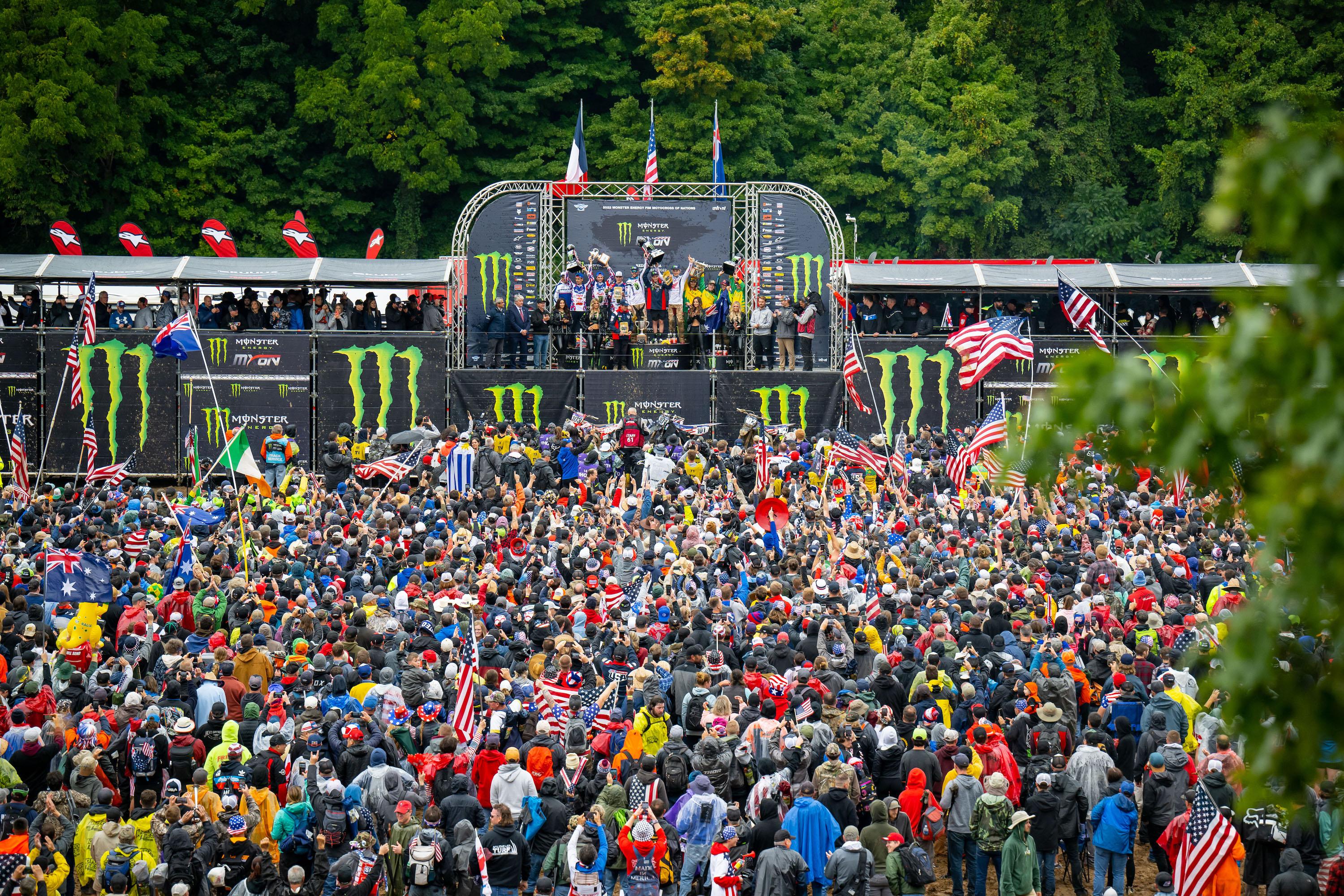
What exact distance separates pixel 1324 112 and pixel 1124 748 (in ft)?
39.1

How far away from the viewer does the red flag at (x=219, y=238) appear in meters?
30.5

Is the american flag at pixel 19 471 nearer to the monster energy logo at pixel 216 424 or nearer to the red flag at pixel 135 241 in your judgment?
the monster energy logo at pixel 216 424

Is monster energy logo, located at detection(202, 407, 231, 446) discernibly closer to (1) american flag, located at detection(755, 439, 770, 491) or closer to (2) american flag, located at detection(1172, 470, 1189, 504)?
(1) american flag, located at detection(755, 439, 770, 491)

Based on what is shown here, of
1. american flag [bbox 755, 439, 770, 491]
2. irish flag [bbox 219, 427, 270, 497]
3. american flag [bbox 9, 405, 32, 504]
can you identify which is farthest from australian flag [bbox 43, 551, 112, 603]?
american flag [bbox 755, 439, 770, 491]

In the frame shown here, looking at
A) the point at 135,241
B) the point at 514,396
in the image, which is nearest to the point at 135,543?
the point at 514,396

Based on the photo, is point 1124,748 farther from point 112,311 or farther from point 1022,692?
point 112,311

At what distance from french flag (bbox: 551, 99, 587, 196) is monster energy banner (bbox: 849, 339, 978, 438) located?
765 centimetres

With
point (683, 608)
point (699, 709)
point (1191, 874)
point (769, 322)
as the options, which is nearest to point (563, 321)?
point (769, 322)

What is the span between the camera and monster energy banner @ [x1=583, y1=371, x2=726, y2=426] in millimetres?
30641

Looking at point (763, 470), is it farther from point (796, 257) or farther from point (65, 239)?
point (65, 239)

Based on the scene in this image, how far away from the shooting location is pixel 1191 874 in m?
11.8

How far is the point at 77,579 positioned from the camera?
1712 centimetres

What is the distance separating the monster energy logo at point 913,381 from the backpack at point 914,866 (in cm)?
1948

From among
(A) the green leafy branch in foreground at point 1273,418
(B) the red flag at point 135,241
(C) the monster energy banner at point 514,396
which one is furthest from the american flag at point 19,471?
(A) the green leafy branch in foreground at point 1273,418
